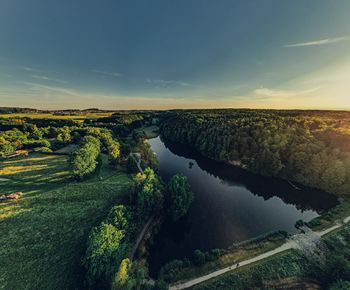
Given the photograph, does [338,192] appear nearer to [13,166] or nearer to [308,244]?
[308,244]

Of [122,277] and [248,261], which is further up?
[122,277]

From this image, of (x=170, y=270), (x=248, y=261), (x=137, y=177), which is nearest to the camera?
(x=170, y=270)

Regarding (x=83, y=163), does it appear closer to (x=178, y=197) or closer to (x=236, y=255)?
(x=178, y=197)

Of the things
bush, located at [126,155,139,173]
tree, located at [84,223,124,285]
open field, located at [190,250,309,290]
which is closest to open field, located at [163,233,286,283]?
open field, located at [190,250,309,290]

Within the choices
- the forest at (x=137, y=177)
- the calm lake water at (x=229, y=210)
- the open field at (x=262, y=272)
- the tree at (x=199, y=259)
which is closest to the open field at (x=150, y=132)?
the forest at (x=137, y=177)

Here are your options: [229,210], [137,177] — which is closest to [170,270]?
[137,177]

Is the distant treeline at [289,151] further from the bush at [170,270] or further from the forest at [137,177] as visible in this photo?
the bush at [170,270]

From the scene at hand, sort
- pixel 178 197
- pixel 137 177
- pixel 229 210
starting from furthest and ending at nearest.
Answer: pixel 229 210
pixel 137 177
pixel 178 197

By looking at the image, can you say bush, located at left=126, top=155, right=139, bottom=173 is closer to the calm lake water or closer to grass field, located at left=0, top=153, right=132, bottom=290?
grass field, located at left=0, top=153, right=132, bottom=290
